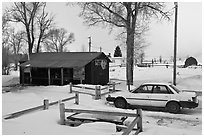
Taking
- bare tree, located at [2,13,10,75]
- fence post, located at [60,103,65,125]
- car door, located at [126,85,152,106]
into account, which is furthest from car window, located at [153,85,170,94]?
bare tree, located at [2,13,10,75]

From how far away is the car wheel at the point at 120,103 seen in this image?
1170 centimetres

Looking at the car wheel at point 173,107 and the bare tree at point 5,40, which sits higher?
the bare tree at point 5,40

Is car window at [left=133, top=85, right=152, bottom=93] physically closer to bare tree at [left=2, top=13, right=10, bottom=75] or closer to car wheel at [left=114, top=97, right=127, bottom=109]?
car wheel at [left=114, top=97, right=127, bottom=109]

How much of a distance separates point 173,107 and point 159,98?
2.46ft

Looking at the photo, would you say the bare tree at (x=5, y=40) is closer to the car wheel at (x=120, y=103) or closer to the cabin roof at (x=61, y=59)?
the cabin roof at (x=61, y=59)

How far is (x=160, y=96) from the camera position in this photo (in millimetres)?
11031

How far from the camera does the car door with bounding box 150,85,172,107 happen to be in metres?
10.9

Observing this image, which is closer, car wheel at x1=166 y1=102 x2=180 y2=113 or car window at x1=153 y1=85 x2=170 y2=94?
car wheel at x1=166 y1=102 x2=180 y2=113

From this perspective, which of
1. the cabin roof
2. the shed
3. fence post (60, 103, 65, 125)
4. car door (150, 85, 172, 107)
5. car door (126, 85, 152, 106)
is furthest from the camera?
the shed

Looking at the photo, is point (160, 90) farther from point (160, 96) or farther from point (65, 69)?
point (65, 69)

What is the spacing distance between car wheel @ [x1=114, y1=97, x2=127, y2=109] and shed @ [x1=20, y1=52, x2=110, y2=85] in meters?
10.5

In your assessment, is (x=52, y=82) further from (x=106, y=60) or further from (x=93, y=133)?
(x=93, y=133)

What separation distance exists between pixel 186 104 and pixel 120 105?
3168mm

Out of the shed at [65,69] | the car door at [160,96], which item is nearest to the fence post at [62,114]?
the car door at [160,96]
